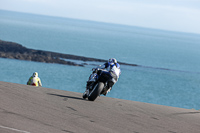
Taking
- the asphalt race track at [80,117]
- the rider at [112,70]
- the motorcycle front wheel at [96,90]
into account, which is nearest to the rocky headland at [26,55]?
the rider at [112,70]

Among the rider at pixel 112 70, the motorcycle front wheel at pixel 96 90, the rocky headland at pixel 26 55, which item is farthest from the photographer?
the rocky headland at pixel 26 55

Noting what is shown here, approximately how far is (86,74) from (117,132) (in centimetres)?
8889

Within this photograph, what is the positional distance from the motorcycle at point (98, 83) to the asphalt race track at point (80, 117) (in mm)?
381

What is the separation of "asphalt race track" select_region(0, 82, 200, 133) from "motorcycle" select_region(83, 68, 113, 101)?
381 mm

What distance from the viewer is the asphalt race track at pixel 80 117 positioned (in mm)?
7559

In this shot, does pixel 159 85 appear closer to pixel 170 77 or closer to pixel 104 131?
pixel 170 77

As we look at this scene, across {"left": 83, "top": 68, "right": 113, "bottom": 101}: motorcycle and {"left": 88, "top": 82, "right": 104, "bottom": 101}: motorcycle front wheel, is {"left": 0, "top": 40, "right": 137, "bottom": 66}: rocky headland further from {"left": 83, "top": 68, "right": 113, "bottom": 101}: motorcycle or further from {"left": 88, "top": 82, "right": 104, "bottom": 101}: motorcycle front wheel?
{"left": 88, "top": 82, "right": 104, "bottom": 101}: motorcycle front wheel

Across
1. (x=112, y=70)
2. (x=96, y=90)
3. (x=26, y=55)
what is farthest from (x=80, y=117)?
(x=26, y=55)

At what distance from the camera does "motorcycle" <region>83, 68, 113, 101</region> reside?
12250 millimetres

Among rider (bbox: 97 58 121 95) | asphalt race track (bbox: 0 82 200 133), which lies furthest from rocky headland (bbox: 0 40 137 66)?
asphalt race track (bbox: 0 82 200 133)

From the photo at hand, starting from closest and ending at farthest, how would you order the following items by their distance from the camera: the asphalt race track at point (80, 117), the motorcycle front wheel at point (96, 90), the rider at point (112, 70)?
the asphalt race track at point (80, 117) < the motorcycle front wheel at point (96, 90) < the rider at point (112, 70)

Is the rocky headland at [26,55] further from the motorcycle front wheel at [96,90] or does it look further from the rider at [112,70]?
the motorcycle front wheel at [96,90]

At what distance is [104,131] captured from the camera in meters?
7.76

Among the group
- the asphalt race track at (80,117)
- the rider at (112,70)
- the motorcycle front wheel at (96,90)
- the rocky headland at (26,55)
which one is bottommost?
the asphalt race track at (80,117)
